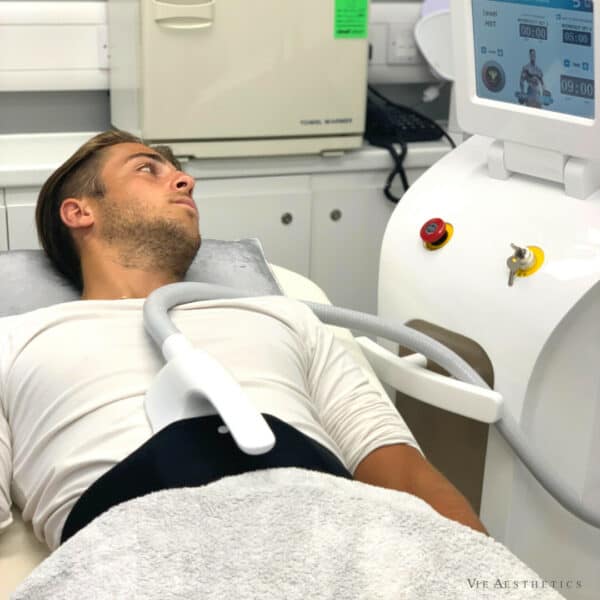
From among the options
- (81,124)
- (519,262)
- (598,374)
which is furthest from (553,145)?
(81,124)

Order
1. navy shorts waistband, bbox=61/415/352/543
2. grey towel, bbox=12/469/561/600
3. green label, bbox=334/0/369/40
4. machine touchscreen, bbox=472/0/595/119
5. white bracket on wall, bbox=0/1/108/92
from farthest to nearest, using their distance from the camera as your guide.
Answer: white bracket on wall, bbox=0/1/108/92 < green label, bbox=334/0/369/40 < machine touchscreen, bbox=472/0/595/119 < navy shorts waistband, bbox=61/415/352/543 < grey towel, bbox=12/469/561/600

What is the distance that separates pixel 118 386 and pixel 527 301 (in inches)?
25.5

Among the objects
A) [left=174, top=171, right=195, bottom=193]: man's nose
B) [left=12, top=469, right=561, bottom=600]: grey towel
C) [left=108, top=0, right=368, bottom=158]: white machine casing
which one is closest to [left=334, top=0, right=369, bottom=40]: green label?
[left=108, top=0, right=368, bottom=158]: white machine casing

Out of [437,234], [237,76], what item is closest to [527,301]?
[437,234]

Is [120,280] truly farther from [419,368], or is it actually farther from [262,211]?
[262,211]

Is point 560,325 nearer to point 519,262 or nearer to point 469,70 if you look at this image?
point 519,262

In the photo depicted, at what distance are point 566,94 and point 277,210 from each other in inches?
40.0

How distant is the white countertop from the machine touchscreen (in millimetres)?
796

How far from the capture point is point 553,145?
1.70 metres

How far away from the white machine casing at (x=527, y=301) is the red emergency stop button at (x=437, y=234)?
12mm

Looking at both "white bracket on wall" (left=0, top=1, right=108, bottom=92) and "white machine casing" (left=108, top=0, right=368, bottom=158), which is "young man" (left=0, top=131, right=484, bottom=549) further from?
"white bracket on wall" (left=0, top=1, right=108, bottom=92)

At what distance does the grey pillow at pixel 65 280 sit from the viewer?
180 centimetres

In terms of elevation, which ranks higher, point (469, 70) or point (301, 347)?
point (469, 70)

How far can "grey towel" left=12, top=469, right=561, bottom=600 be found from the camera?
1.15 meters
